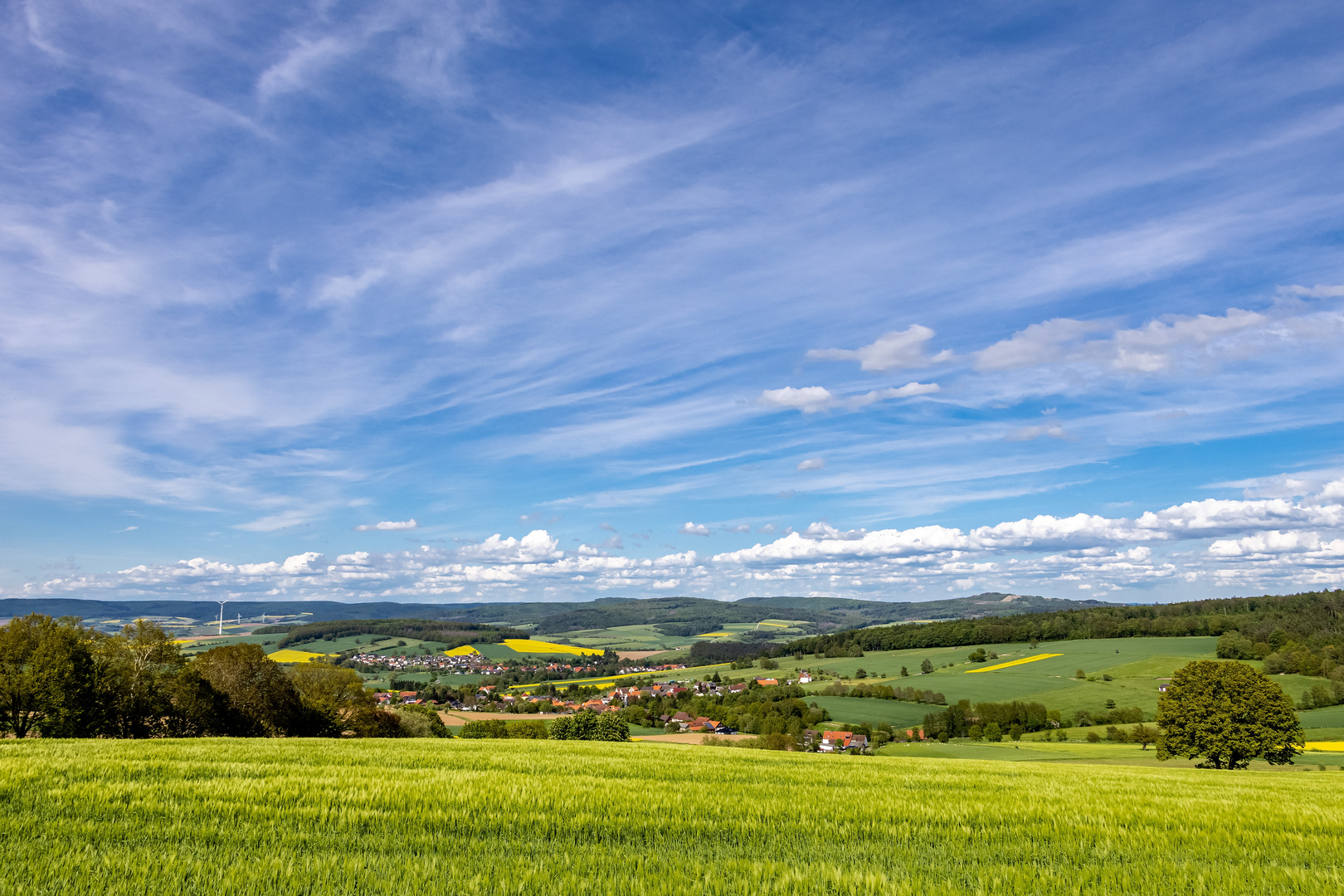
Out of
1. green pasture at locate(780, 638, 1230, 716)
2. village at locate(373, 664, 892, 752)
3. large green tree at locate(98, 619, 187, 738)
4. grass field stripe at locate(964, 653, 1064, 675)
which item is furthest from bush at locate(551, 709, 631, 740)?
grass field stripe at locate(964, 653, 1064, 675)

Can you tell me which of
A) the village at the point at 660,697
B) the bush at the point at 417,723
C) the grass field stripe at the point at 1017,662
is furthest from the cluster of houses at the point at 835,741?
the grass field stripe at the point at 1017,662

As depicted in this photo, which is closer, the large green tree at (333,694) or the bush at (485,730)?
the large green tree at (333,694)

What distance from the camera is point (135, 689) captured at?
42375mm

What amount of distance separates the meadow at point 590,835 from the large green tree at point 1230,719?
51.1 meters

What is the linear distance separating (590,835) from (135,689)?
48.6 m

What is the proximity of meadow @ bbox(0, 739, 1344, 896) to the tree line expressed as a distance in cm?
3456

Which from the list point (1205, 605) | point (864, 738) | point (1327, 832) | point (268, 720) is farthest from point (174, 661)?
point (1205, 605)

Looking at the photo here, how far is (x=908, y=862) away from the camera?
6.55 meters

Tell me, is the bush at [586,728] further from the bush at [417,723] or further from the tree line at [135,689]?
the tree line at [135,689]

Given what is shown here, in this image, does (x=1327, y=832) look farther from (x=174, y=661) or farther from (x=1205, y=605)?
(x=1205, y=605)

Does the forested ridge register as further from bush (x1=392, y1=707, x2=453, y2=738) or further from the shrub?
bush (x1=392, y1=707, x2=453, y2=738)

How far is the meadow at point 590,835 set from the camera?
5.41m

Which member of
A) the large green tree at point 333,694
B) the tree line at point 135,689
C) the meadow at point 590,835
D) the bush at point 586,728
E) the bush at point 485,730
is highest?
the meadow at point 590,835

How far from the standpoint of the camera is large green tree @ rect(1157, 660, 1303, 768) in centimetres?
4994
